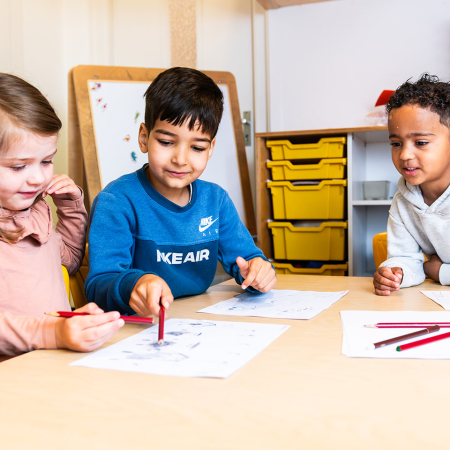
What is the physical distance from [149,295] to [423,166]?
0.83 m

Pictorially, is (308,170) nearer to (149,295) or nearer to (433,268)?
(433,268)

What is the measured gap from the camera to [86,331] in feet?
1.88

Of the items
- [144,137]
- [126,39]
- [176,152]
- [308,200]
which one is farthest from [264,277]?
[126,39]

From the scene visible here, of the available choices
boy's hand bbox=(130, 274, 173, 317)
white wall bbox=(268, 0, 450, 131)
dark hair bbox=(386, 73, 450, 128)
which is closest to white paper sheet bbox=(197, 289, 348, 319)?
boy's hand bbox=(130, 274, 173, 317)

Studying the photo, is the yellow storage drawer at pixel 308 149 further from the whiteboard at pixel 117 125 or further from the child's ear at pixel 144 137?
the child's ear at pixel 144 137

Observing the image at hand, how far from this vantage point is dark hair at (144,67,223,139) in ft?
3.13

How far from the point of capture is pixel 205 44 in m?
2.78

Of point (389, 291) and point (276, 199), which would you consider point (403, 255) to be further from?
point (276, 199)

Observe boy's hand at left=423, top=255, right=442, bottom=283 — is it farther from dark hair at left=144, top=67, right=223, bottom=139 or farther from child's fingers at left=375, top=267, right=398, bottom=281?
dark hair at left=144, top=67, right=223, bottom=139

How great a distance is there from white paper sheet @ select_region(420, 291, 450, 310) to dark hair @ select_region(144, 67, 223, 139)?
1.80 ft

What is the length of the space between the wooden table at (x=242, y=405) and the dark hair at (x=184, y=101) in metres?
0.54

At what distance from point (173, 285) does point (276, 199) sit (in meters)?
1.37

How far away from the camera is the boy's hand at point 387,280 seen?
3.11 feet

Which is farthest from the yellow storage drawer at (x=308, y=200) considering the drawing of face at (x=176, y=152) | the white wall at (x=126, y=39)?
the drawing of face at (x=176, y=152)
